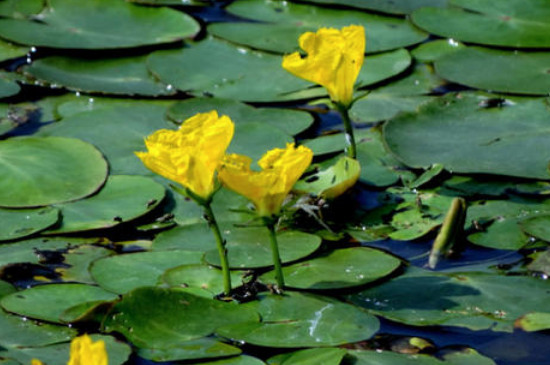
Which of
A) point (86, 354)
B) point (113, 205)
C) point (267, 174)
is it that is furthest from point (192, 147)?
point (86, 354)

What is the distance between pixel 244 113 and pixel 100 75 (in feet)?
2.43

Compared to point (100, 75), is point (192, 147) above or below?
above

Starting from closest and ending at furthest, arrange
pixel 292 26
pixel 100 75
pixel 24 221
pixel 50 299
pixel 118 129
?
1. pixel 50 299
2. pixel 24 221
3. pixel 118 129
4. pixel 100 75
5. pixel 292 26

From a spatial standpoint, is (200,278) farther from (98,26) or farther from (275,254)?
(98,26)

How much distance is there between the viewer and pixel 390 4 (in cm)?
422

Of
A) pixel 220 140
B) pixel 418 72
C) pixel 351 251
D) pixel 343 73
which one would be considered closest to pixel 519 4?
pixel 418 72

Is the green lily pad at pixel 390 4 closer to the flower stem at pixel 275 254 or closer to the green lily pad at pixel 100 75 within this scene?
the green lily pad at pixel 100 75

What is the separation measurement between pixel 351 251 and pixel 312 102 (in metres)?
1.12

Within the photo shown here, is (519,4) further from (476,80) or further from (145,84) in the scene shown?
(145,84)

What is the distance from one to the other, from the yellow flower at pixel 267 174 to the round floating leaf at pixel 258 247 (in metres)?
0.31

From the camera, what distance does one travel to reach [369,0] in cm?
426

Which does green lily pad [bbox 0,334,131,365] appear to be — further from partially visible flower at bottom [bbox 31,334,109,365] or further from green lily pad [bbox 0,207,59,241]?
partially visible flower at bottom [bbox 31,334,109,365]

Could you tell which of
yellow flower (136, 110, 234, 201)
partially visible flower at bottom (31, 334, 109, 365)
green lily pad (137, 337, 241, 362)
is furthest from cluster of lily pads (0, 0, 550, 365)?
partially visible flower at bottom (31, 334, 109, 365)

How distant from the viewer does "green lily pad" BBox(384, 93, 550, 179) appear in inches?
115
